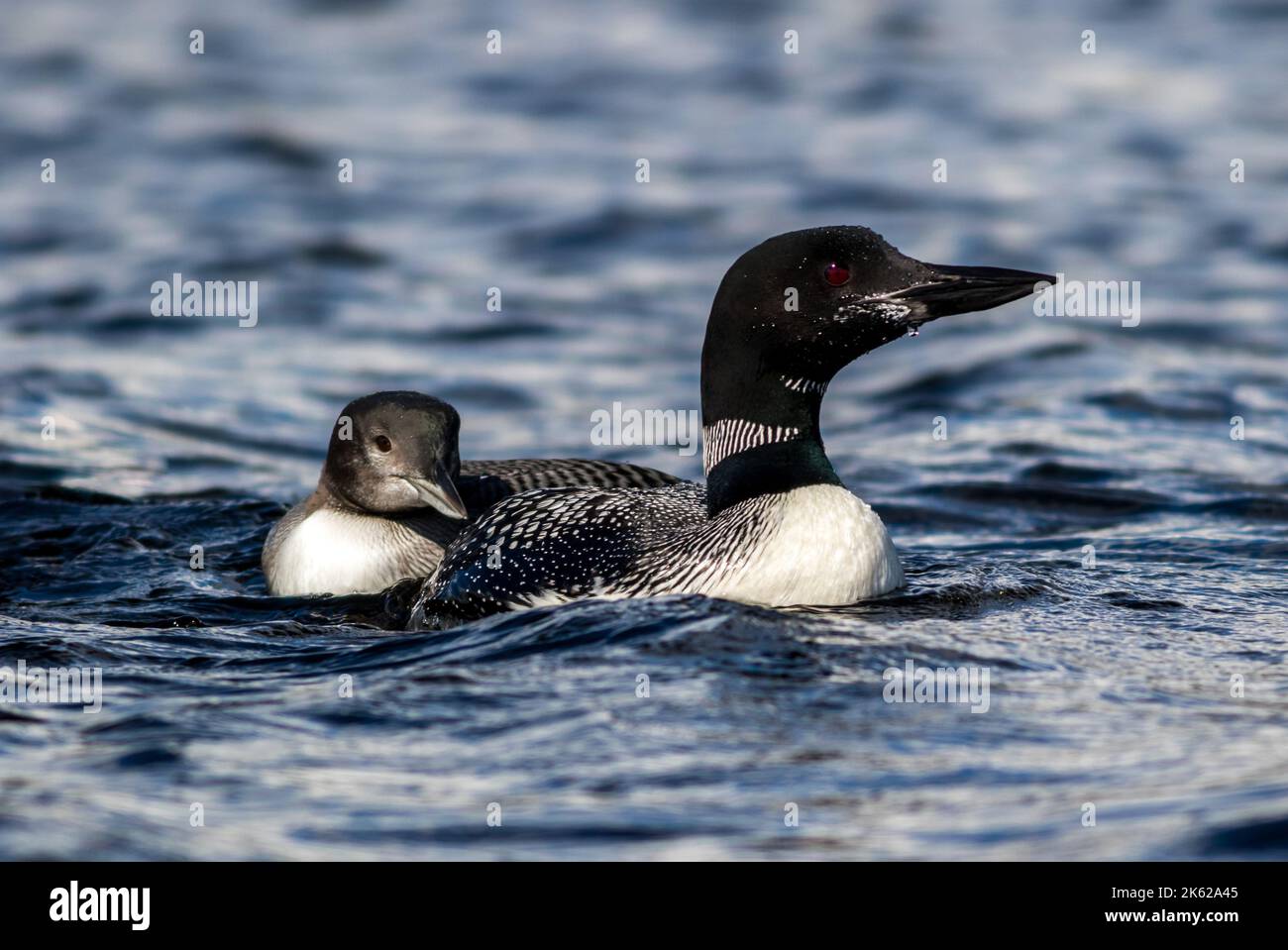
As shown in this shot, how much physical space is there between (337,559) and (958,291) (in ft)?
8.07

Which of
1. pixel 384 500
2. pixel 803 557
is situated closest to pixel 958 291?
pixel 803 557

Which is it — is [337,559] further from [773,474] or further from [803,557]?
[803,557]

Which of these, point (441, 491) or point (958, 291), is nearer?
point (958, 291)

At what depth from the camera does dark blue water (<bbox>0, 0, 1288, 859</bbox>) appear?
445 centimetres

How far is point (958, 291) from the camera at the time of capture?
575 centimetres

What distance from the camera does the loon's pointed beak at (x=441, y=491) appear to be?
6.58m

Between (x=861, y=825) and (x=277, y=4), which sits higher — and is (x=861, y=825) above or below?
below

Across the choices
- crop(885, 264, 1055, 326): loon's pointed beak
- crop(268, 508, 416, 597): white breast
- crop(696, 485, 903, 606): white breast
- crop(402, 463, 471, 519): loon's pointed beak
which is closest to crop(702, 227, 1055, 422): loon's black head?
crop(885, 264, 1055, 326): loon's pointed beak

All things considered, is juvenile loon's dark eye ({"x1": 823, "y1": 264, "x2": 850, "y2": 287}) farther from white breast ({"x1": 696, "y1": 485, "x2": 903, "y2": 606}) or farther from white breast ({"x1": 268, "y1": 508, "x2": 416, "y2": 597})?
white breast ({"x1": 268, "y1": 508, "x2": 416, "y2": 597})

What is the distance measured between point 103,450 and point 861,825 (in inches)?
240

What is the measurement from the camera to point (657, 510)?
612cm

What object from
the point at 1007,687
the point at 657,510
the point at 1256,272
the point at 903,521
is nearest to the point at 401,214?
the point at 1256,272

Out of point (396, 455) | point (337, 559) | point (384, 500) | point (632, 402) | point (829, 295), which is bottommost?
point (337, 559)
